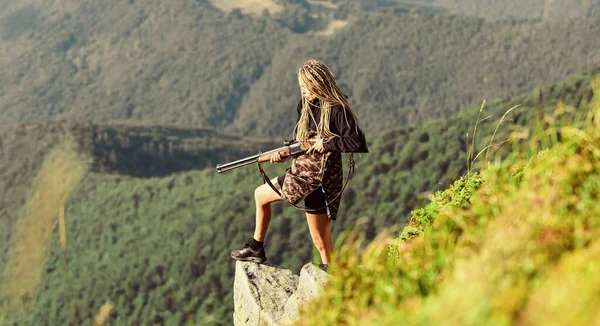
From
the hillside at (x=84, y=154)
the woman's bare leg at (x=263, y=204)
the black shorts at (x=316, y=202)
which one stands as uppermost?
the black shorts at (x=316, y=202)

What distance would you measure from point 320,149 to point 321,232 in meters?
0.93

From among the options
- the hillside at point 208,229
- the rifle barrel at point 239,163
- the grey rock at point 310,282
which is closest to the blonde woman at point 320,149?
the rifle barrel at point 239,163

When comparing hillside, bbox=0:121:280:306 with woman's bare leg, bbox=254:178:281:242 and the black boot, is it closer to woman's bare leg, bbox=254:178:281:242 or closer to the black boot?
the black boot

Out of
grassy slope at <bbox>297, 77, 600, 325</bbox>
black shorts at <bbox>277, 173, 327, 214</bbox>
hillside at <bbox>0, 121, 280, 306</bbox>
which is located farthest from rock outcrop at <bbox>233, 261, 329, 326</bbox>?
hillside at <bbox>0, 121, 280, 306</bbox>

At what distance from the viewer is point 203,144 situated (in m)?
184

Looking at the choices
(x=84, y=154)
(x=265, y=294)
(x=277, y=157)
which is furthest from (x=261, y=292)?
(x=84, y=154)

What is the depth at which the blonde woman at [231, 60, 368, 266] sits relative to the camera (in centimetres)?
708

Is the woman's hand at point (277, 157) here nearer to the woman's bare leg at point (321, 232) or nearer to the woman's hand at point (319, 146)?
the woman's hand at point (319, 146)

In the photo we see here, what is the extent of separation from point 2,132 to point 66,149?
23.1 meters

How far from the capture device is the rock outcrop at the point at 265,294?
22.4ft

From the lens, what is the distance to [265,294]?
7.56 meters

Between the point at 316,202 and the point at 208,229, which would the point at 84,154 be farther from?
the point at 316,202

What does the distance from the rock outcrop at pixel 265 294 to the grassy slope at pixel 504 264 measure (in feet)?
6.27

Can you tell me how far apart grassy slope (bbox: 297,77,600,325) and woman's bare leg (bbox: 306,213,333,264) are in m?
2.20
